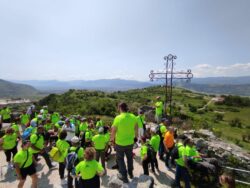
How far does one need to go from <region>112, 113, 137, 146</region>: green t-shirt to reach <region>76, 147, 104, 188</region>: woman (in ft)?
4.14

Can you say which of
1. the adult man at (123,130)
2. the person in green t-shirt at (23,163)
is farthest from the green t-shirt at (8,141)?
the adult man at (123,130)

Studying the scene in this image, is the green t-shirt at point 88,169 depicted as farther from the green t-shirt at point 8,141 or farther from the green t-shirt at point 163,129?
the green t-shirt at point 8,141

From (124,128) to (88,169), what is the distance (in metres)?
1.72

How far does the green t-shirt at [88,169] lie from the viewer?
229 inches

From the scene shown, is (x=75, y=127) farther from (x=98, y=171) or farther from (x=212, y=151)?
(x=212, y=151)

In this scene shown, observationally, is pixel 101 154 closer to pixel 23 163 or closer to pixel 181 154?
pixel 23 163

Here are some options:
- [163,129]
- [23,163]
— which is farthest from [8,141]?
[163,129]

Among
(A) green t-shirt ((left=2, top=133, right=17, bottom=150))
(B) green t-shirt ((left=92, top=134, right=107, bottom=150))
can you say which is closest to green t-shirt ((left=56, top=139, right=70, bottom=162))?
(B) green t-shirt ((left=92, top=134, right=107, bottom=150))

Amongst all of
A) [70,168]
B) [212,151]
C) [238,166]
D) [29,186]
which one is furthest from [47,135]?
[238,166]

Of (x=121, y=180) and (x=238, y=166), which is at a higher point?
(x=121, y=180)

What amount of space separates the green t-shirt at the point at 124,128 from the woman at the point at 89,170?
126cm

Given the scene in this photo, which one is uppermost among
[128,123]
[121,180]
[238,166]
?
[128,123]

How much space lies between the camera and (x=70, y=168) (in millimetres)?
7039

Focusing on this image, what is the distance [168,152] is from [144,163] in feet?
5.30
